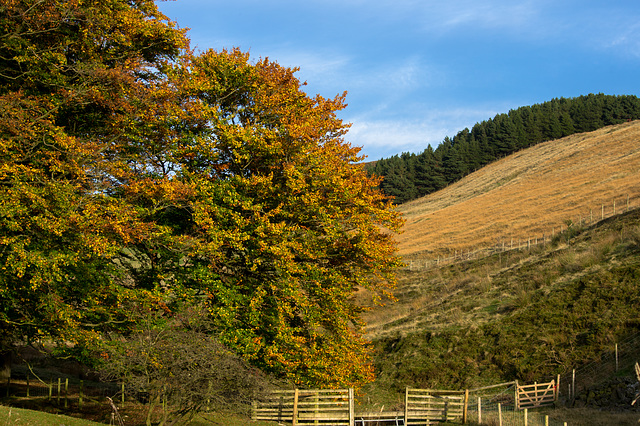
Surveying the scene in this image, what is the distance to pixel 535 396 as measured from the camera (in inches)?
959

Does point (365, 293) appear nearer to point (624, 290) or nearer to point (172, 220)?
point (624, 290)

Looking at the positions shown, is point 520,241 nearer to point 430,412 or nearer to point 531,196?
point 531,196

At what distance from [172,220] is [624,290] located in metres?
25.9

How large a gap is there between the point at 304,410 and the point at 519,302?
19214mm

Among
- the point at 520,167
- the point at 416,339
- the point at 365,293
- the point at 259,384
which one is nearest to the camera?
the point at 259,384

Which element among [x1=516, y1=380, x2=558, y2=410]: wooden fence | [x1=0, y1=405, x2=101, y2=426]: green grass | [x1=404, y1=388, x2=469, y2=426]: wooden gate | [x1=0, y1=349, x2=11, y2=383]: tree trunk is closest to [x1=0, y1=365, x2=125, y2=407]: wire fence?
[x1=0, y1=349, x2=11, y2=383]: tree trunk

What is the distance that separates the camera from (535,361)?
93.9 feet

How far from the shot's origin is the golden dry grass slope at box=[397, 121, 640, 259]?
202 feet

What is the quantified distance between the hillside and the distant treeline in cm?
6048

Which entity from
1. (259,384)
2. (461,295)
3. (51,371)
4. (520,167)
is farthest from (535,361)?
(520,167)

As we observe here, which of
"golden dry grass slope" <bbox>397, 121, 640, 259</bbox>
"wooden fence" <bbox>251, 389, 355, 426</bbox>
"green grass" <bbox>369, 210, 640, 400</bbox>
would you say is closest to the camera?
"wooden fence" <bbox>251, 389, 355, 426</bbox>

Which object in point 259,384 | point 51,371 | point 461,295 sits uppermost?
point 461,295

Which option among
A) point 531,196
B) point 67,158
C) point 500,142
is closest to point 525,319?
point 67,158

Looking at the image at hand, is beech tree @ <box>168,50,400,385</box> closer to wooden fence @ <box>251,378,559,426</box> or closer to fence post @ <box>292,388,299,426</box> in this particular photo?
wooden fence @ <box>251,378,559,426</box>
